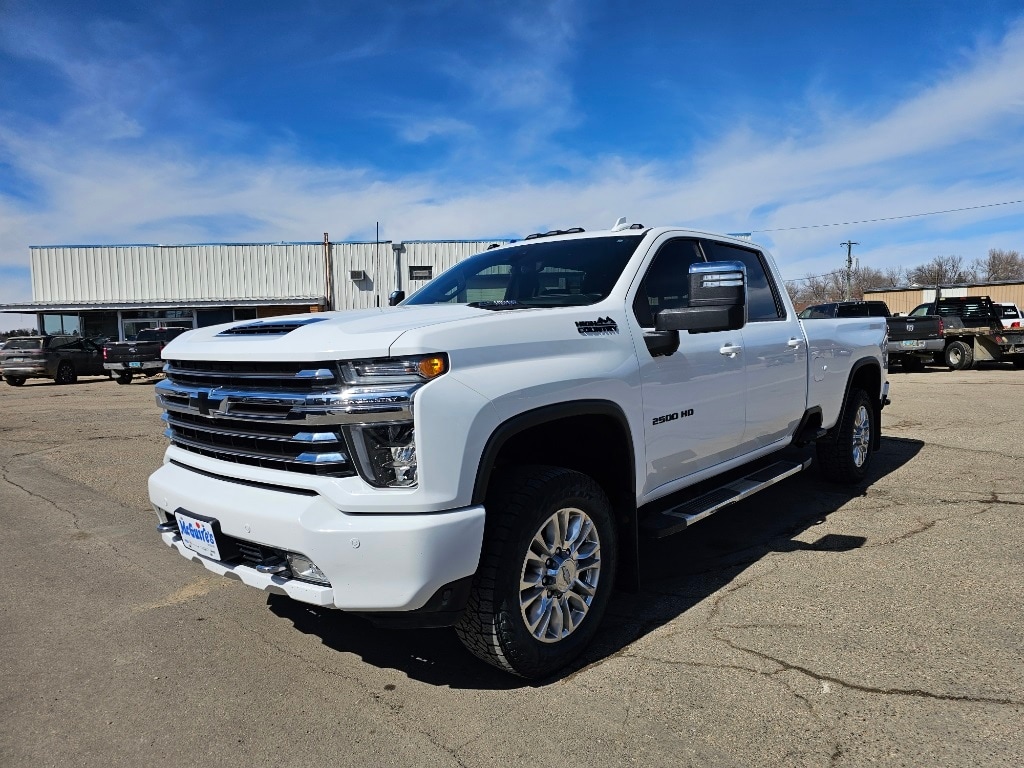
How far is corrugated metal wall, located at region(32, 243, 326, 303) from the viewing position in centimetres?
3312

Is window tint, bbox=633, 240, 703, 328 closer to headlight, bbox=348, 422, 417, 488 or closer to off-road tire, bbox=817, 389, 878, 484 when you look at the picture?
headlight, bbox=348, 422, 417, 488

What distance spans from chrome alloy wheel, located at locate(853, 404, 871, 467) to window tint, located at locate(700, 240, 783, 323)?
5.49ft

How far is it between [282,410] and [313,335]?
1.03ft

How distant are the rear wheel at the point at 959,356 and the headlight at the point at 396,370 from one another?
20696 mm

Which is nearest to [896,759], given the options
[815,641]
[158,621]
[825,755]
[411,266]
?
[825,755]

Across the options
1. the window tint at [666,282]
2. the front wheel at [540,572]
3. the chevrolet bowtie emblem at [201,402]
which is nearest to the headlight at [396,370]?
the front wheel at [540,572]

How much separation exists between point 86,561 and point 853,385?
6142 mm

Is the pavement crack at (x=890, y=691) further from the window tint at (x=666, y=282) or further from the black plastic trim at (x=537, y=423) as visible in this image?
the window tint at (x=666, y=282)

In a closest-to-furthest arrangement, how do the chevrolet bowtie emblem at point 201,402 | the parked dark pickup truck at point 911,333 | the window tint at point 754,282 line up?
the chevrolet bowtie emblem at point 201,402, the window tint at point 754,282, the parked dark pickup truck at point 911,333

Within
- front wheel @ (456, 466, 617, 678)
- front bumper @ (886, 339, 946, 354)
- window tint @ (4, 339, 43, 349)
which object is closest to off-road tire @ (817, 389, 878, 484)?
front wheel @ (456, 466, 617, 678)

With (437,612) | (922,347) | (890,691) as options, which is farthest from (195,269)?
(890,691)

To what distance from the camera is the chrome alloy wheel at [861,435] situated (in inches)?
243

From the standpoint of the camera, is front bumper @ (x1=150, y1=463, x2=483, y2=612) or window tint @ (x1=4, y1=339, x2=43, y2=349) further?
window tint @ (x1=4, y1=339, x2=43, y2=349)

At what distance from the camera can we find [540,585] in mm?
3002
